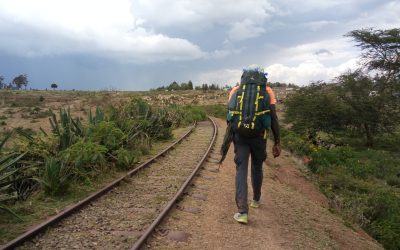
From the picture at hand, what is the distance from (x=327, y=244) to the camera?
6.22 m

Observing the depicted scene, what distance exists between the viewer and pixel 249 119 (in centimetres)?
589

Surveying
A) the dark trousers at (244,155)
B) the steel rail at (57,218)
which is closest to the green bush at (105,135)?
the steel rail at (57,218)

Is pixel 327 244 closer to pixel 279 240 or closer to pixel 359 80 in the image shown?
pixel 279 240

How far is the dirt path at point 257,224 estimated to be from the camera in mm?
5781

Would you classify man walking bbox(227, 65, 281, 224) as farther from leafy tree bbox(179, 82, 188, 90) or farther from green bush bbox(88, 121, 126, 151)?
leafy tree bbox(179, 82, 188, 90)

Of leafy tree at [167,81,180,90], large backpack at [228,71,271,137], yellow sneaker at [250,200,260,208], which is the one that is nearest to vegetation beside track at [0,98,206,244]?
yellow sneaker at [250,200,260,208]

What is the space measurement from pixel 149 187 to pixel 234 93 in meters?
3.26

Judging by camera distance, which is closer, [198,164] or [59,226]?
[59,226]

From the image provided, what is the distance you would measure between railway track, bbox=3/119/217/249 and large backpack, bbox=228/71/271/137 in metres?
1.78

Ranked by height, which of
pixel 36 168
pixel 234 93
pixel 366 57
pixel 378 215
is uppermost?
pixel 366 57

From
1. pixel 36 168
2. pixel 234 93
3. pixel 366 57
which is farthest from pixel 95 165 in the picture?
pixel 366 57

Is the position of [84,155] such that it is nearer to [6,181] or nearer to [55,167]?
[55,167]

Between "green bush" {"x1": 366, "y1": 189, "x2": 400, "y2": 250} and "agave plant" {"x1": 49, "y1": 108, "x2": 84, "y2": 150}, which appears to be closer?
"green bush" {"x1": 366, "y1": 189, "x2": 400, "y2": 250}

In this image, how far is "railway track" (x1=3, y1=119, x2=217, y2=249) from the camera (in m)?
5.41
